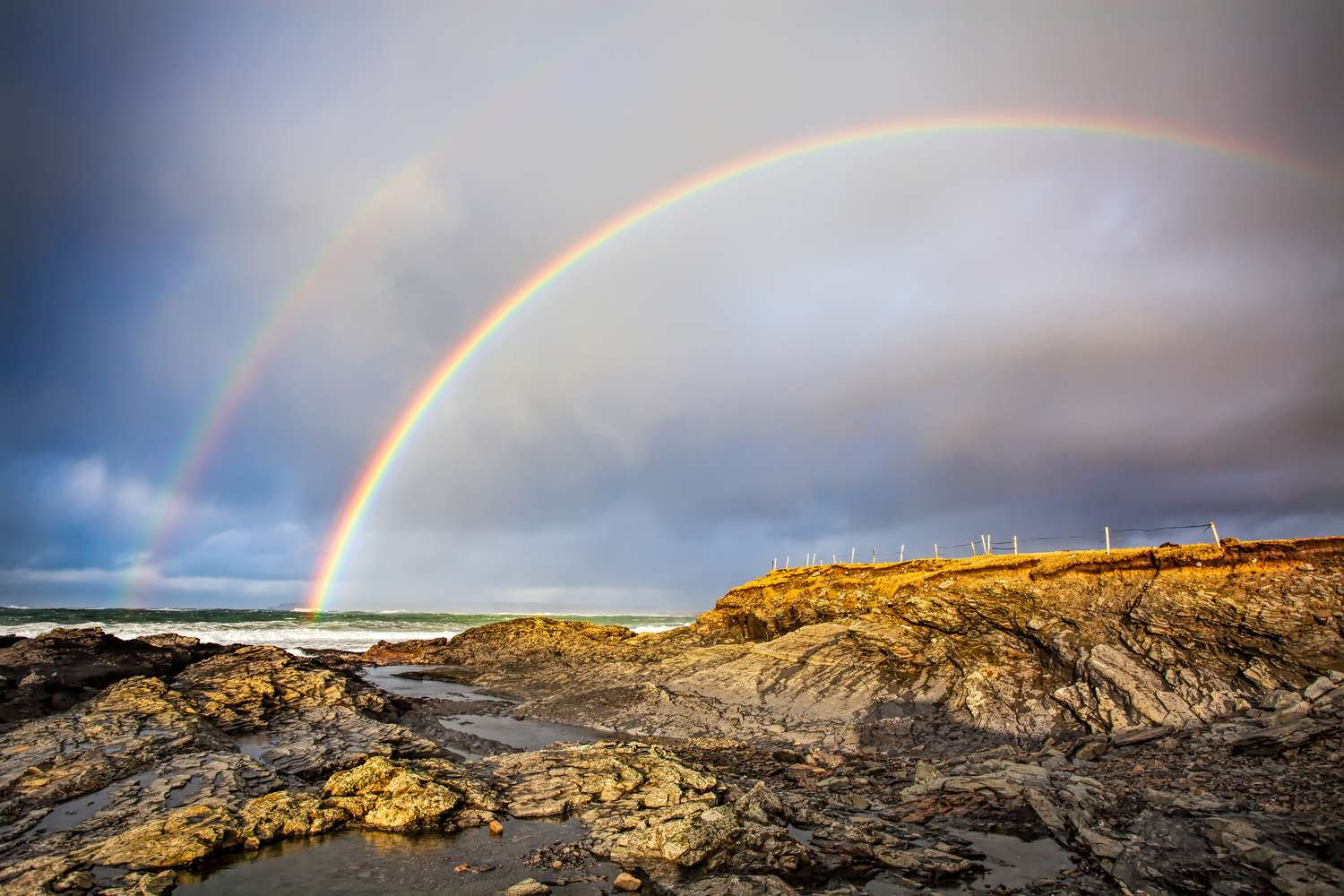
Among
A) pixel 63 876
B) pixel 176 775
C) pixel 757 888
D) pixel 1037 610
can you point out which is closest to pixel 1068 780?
pixel 757 888

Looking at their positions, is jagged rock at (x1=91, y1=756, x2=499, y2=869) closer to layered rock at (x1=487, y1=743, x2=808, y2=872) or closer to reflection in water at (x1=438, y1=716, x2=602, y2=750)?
layered rock at (x1=487, y1=743, x2=808, y2=872)

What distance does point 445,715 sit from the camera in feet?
87.7

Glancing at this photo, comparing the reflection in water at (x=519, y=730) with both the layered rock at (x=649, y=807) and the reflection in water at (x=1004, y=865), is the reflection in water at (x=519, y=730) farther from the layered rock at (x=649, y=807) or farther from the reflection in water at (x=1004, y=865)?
the reflection in water at (x=1004, y=865)

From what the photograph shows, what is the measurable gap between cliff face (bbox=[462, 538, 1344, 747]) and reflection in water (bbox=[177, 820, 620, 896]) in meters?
12.9

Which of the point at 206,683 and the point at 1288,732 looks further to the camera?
the point at 206,683

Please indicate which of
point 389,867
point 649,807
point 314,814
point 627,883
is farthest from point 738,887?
point 314,814

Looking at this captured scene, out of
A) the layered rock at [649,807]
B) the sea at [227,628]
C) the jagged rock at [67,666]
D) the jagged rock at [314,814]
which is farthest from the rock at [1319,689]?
the sea at [227,628]

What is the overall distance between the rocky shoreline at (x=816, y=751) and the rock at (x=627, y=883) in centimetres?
4

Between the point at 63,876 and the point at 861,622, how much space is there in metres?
28.7

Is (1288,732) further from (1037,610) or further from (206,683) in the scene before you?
(206,683)

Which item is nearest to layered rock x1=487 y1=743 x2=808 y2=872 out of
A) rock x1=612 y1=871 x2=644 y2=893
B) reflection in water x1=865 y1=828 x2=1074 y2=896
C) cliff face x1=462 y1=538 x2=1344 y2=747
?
rock x1=612 y1=871 x2=644 y2=893

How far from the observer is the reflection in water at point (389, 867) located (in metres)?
9.74

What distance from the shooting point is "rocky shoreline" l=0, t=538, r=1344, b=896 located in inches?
409

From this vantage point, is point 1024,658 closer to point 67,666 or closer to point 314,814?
point 314,814
